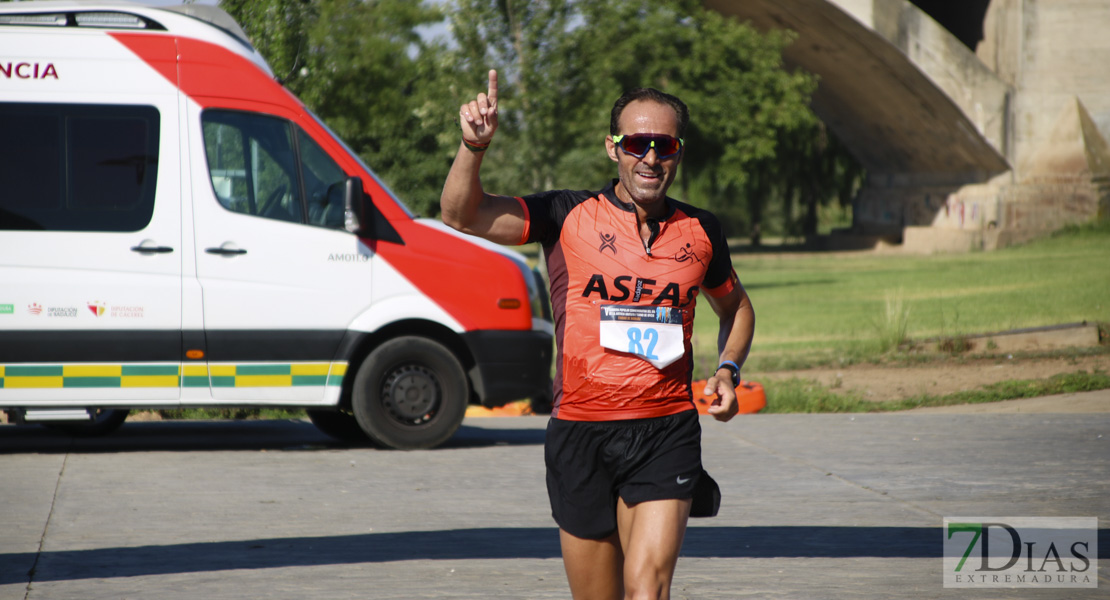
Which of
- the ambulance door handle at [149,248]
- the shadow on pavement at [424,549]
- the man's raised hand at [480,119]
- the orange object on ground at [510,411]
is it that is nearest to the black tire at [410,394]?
the ambulance door handle at [149,248]

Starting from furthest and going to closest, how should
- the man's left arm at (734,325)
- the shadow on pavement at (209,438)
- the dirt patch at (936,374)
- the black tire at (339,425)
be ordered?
the dirt patch at (936,374) < the black tire at (339,425) < the shadow on pavement at (209,438) < the man's left arm at (734,325)

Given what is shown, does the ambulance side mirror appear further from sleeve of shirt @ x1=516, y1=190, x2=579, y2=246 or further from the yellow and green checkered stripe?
sleeve of shirt @ x1=516, y1=190, x2=579, y2=246

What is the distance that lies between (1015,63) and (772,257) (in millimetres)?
9526

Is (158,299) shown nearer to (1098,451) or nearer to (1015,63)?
(1098,451)

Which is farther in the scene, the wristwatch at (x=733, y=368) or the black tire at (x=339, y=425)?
the black tire at (x=339, y=425)

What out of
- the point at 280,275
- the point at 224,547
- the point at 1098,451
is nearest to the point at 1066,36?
the point at 1098,451

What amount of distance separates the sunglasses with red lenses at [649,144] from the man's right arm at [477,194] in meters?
0.36

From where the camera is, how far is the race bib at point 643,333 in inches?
141

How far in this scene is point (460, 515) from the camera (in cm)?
671

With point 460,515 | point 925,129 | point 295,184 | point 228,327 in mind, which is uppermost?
point 925,129

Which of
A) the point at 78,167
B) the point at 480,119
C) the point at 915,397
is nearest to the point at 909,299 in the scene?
the point at 915,397

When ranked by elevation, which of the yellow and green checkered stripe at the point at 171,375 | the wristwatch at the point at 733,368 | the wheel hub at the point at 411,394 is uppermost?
the wristwatch at the point at 733,368

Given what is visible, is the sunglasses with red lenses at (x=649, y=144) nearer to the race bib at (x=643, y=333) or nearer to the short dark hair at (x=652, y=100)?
the short dark hair at (x=652, y=100)

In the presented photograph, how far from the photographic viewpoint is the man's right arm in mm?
3357
